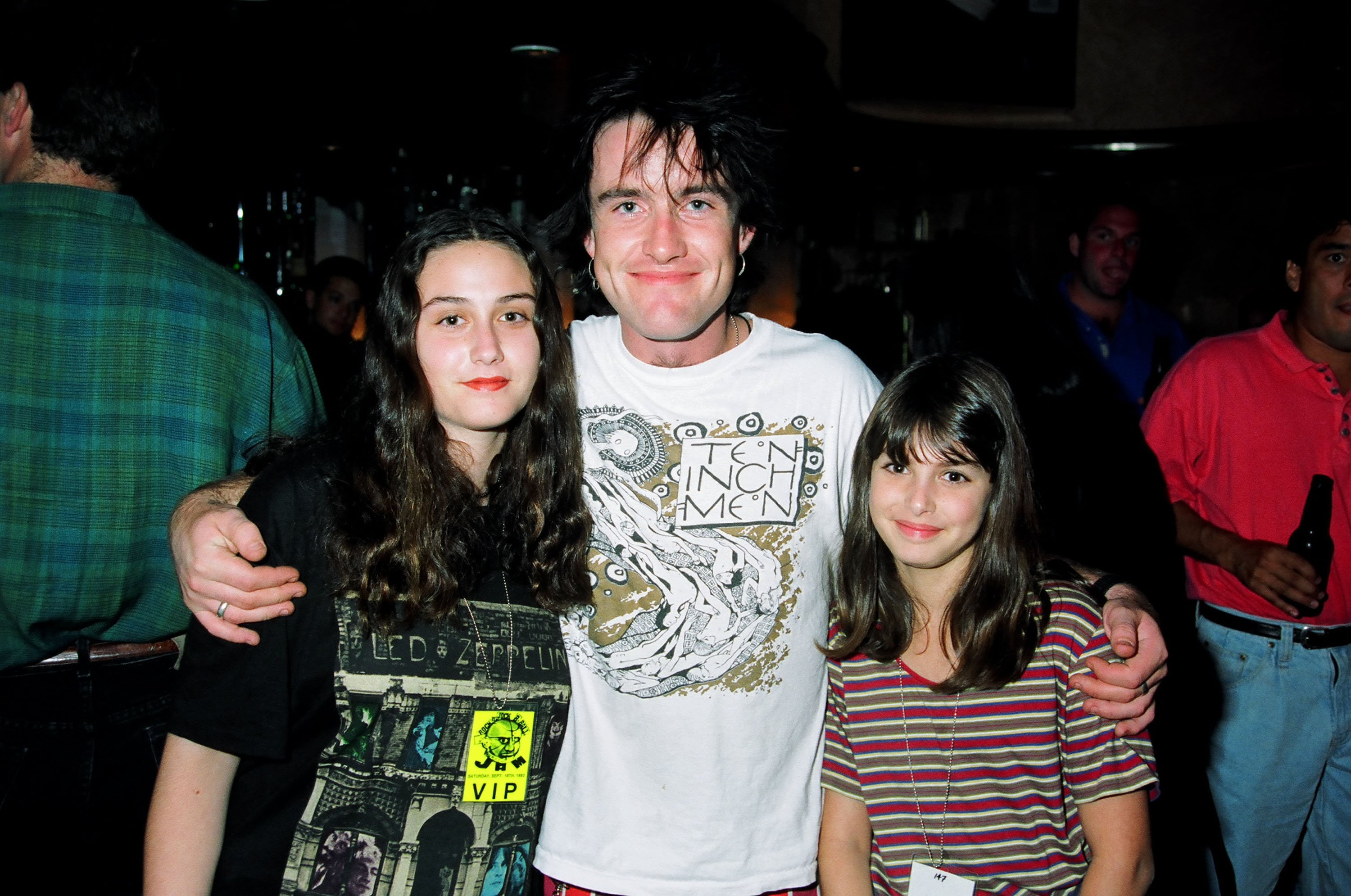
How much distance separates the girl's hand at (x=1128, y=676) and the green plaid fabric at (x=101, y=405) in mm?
1821

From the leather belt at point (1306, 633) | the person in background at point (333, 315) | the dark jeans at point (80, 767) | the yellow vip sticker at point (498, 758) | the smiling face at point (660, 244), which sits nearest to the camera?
the yellow vip sticker at point (498, 758)

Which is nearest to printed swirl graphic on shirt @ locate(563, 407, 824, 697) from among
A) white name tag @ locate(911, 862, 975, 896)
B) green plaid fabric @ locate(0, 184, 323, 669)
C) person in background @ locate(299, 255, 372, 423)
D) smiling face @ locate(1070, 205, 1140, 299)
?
white name tag @ locate(911, 862, 975, 896)

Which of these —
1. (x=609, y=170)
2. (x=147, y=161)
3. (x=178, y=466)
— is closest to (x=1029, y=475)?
(x=609, y=170)

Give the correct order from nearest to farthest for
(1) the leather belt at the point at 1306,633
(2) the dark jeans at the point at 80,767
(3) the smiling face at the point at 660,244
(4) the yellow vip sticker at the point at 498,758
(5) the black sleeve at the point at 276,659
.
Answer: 1. (5) the black sleeve at the point at 276,659
2. (4) the yellow vip sticker at the point at 498,758
3. (3) the smiling face at the point at 660,244
4. (2) the dark jeans at the point at 80,767
5. (1) the leather belt at the point at 1306,633

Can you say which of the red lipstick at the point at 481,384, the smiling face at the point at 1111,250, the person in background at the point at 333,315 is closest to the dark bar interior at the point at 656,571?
the red lipstick at the point at 481,384

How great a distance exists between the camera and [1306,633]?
2.45m

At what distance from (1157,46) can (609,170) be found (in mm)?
7959

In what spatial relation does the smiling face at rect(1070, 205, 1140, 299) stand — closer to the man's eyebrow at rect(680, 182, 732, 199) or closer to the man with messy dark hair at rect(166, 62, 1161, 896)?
the man with messy dark hair at rect(166, 62, 1161, 896)

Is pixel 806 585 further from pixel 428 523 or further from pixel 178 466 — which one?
pixel 178 466

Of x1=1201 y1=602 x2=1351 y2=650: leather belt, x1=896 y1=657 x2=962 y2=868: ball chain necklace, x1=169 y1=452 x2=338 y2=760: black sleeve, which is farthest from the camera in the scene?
x1=1201 y1=602 x2=1351 y2=650: leather belt

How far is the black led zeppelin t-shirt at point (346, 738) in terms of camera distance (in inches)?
53.2

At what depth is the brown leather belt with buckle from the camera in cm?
197

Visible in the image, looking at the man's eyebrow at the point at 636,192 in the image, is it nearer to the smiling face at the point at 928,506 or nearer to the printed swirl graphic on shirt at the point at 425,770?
the smiling face at the point at 928,506

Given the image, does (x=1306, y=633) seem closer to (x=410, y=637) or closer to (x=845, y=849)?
(x=845, y=849)
